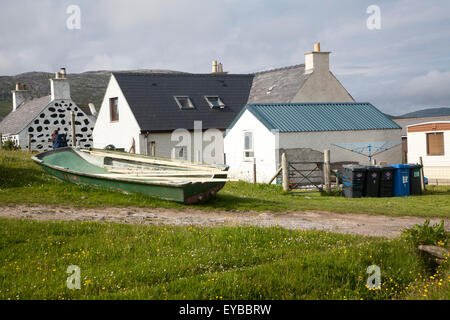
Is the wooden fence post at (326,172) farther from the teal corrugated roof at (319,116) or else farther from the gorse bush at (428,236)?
the gorse bush at (428,236)

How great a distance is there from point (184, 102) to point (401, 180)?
17437 mm

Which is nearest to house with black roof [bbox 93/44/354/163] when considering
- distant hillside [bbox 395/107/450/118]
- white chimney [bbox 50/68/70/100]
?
white chimney [bbox 50/68/70/100]

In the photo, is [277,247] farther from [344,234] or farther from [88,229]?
[88,229]

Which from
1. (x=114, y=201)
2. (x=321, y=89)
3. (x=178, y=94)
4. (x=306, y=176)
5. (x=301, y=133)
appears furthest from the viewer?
(x=178, y=94)

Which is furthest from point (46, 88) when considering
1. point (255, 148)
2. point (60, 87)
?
point (255, 148)

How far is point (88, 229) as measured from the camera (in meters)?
10.6

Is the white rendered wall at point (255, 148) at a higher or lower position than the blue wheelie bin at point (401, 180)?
higher

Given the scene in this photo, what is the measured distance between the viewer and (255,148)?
2734 centimetres

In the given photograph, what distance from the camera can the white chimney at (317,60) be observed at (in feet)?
111

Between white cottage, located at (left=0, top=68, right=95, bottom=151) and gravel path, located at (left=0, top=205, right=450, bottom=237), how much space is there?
28104 mm

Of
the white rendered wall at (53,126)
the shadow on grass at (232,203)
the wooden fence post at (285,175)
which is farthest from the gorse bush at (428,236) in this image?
the white rendered wall at (53,126)

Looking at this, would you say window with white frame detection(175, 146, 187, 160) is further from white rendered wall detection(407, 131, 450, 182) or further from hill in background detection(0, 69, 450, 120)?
hill in background detection(0, 69, 450, 120)

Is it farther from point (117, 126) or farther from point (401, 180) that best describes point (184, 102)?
point (401, 180)
